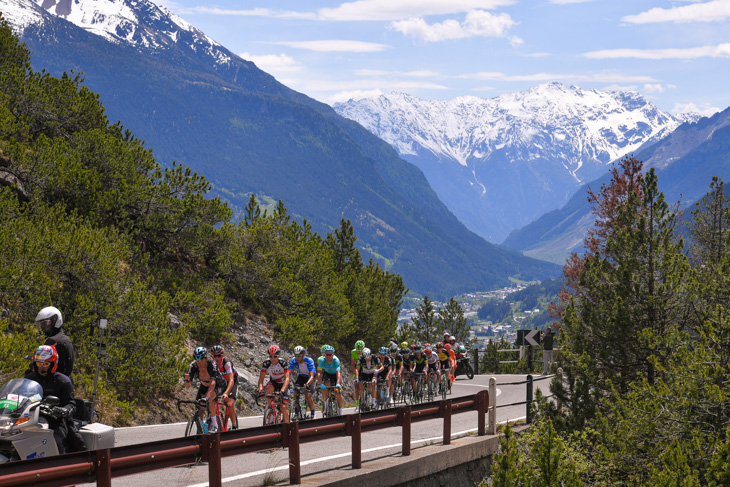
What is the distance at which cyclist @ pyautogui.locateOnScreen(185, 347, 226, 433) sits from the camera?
11445 millimetres

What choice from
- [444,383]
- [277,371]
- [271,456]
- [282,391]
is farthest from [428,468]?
[444,383]

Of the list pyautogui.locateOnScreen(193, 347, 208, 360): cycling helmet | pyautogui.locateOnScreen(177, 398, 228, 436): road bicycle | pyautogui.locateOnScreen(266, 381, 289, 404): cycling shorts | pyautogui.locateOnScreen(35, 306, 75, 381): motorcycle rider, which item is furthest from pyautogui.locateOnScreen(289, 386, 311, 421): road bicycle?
pyautogui.locateOnScreen(35, 306, 75, 381): motorcycle rider

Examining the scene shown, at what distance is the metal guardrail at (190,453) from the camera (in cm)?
594

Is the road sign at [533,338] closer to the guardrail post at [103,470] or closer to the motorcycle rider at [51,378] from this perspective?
the motorcycle rider at [51,378]

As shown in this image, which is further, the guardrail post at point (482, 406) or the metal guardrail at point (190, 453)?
the guardrail post at point (482, 406)

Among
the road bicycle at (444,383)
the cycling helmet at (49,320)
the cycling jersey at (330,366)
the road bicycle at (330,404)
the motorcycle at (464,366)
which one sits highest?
the cycling helmet at (49,320)

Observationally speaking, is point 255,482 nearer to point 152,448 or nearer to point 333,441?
point 152,448

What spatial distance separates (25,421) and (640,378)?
40.8 ft

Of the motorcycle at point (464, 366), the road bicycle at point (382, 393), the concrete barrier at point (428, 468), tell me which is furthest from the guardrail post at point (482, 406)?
the motorcycle at point (464, 366)

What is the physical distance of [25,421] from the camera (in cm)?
694

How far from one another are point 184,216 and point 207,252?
1.74m

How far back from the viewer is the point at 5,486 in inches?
224

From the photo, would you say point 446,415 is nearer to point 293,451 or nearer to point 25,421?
point 293,451

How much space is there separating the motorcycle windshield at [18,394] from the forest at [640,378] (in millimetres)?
6157
